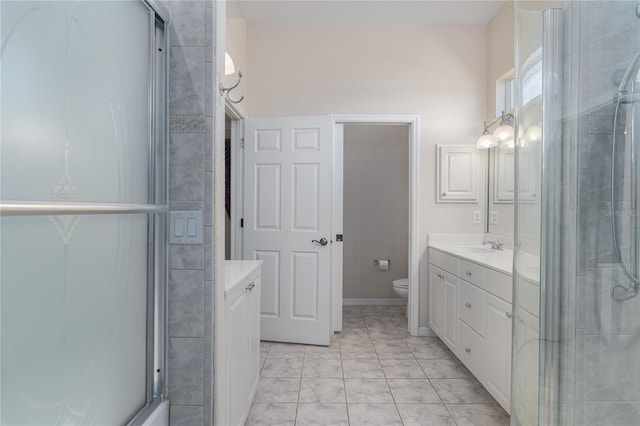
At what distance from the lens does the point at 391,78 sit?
308 cm

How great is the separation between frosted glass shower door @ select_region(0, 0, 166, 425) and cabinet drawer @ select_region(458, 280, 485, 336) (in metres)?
1.86

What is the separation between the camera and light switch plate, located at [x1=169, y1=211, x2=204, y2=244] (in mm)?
1169

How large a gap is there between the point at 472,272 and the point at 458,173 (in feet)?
3.93

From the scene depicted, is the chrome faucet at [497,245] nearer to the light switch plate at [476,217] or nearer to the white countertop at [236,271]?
the light switch plate at [476,217]

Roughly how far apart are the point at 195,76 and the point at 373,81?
2.28m

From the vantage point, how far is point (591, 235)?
1.11 metres

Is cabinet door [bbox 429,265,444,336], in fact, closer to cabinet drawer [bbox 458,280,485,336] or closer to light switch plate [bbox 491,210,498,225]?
cabinet drawer [bbox 458,280,485,336]

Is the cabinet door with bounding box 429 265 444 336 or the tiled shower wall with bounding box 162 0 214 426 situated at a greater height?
the tiled shower wall with bounding box 162 0 214 426

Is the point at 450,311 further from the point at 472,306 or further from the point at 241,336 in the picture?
the point at 241,336

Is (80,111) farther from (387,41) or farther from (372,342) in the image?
(387,41)

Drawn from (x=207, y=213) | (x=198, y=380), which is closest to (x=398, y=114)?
(x=207, y=213)

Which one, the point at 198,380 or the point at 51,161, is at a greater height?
the point at 51,161

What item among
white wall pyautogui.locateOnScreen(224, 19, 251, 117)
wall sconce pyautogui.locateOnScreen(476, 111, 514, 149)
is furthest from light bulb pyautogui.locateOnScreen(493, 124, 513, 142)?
white wall pyautogui.locateOnScreen(224, 19, 251, 117)

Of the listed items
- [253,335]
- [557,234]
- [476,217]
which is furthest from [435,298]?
[557,234]
